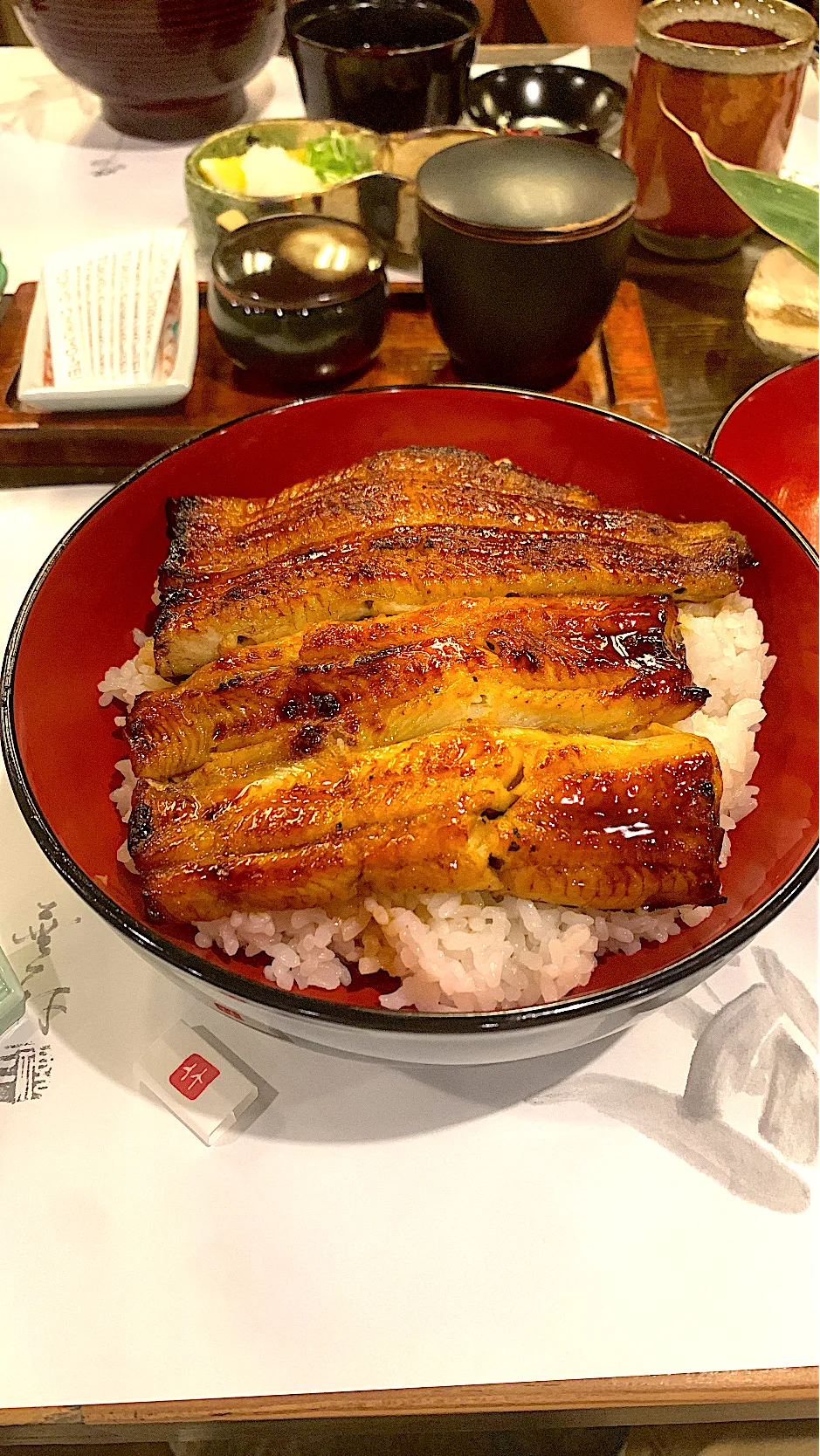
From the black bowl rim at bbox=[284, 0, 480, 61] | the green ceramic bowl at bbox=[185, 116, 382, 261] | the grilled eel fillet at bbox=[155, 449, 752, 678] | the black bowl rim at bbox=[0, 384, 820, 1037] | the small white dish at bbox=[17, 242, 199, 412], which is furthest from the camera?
the black bowl rim at bbox=[284, 0, 480, 61]

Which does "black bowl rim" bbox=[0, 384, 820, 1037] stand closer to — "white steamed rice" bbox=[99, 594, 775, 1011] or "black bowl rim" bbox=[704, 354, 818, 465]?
"white steamed rice" bbox=[99, 594, 775, 1011]

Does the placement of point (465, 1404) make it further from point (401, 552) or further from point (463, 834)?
point (401, 552)

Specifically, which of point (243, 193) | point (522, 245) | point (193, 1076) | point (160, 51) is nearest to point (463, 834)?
point (193, 1076)

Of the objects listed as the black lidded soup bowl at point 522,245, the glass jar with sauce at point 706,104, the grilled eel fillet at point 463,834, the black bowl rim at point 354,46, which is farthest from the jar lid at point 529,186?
the grilled eel fillet at point 463,834

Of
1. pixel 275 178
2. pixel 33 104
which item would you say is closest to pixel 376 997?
pixel 275 178

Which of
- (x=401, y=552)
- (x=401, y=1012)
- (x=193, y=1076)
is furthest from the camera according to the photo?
(x=401, y=552)

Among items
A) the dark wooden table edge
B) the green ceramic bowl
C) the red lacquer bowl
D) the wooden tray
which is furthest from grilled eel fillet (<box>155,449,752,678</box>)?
the green ceramic bowl
